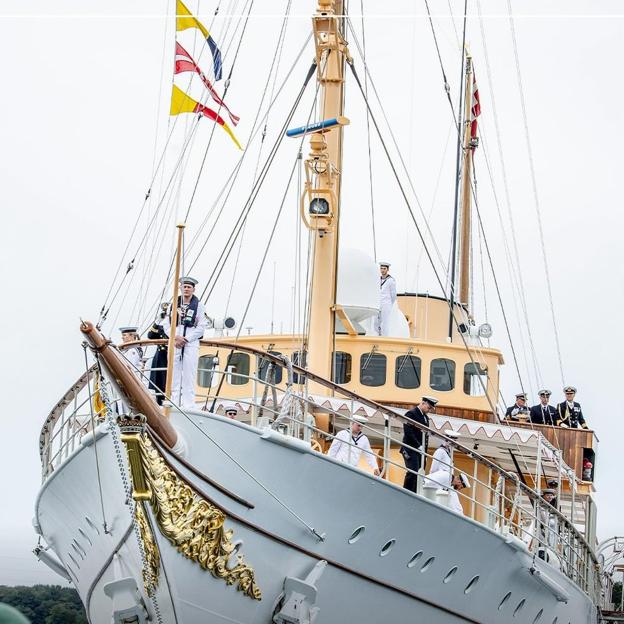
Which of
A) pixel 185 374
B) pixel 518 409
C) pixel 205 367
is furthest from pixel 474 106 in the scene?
pixel 185 374

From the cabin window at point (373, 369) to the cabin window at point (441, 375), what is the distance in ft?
2.43

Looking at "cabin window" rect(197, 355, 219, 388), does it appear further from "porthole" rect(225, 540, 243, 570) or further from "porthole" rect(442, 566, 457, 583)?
"porthole" rect(225, 540, 243, 570)

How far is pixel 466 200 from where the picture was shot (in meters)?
27.3

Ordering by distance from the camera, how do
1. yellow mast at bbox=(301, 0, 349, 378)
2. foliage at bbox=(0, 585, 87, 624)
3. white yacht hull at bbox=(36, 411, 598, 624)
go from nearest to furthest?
white yacht hull at bbox=(36, 411, 598, 624) → yellow mast at bbox=(301, 0, 349, 378) → foliage at bbox=(0, 585, 87, 624)

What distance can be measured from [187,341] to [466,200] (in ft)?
54.6

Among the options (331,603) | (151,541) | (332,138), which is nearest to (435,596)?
(331,603)

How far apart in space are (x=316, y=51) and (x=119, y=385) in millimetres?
7277

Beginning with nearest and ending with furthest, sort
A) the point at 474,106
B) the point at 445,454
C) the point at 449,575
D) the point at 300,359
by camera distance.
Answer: the point at 449,575, the point at 445,454, the point at 300,359, the point at 474,106

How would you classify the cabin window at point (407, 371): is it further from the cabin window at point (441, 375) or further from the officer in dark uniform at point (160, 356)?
the officer in dark uniform at point (160, 356)

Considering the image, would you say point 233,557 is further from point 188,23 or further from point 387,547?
point 188,23

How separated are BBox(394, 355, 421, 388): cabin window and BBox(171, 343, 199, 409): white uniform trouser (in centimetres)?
566

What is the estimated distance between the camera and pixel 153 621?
10.6 metres

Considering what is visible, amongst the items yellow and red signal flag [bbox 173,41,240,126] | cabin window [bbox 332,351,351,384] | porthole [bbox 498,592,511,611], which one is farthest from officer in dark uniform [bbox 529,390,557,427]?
yellow and red signal flag [bbox 173,41,240,126]

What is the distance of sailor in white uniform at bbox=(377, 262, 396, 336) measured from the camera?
18.3m
